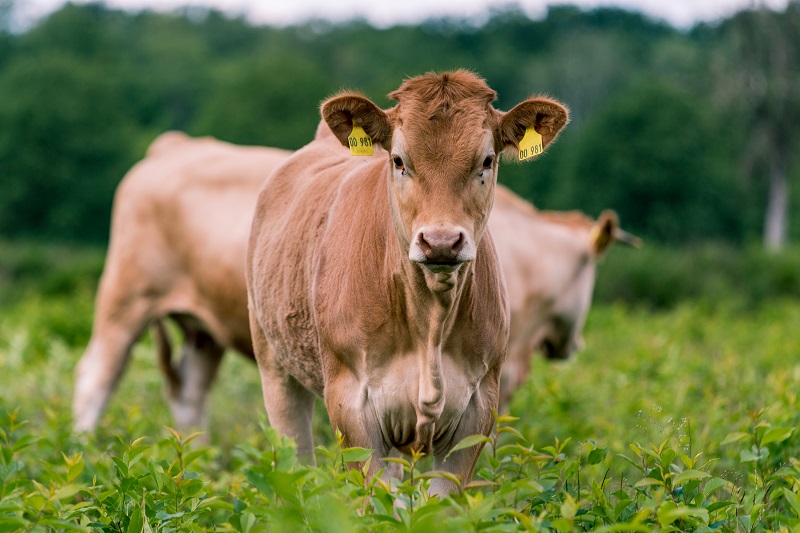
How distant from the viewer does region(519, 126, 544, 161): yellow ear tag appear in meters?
4.13

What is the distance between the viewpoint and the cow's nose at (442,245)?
356 centimetres

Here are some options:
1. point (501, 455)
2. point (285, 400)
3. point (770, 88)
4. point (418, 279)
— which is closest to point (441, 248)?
point (418, 279)

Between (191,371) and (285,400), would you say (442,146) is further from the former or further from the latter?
(191,371)

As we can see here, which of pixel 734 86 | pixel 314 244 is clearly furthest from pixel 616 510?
pixel 734 86

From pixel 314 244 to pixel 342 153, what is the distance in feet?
2.71

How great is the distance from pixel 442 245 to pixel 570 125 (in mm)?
34707

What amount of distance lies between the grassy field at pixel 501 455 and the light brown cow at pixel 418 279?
0.22 meters

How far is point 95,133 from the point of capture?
5103 cm

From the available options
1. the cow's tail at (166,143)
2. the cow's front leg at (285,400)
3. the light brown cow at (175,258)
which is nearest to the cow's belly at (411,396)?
the cow's front leg at (285,400)

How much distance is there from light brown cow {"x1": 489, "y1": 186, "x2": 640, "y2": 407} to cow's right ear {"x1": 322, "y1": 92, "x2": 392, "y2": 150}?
3.54m

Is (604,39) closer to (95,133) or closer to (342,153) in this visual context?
(95,133)

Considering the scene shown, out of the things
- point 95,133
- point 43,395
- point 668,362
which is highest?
point 668,362

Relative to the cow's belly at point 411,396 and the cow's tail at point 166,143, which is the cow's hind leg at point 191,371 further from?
the cow's belly at point 411,396

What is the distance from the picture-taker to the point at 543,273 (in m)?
8.30
